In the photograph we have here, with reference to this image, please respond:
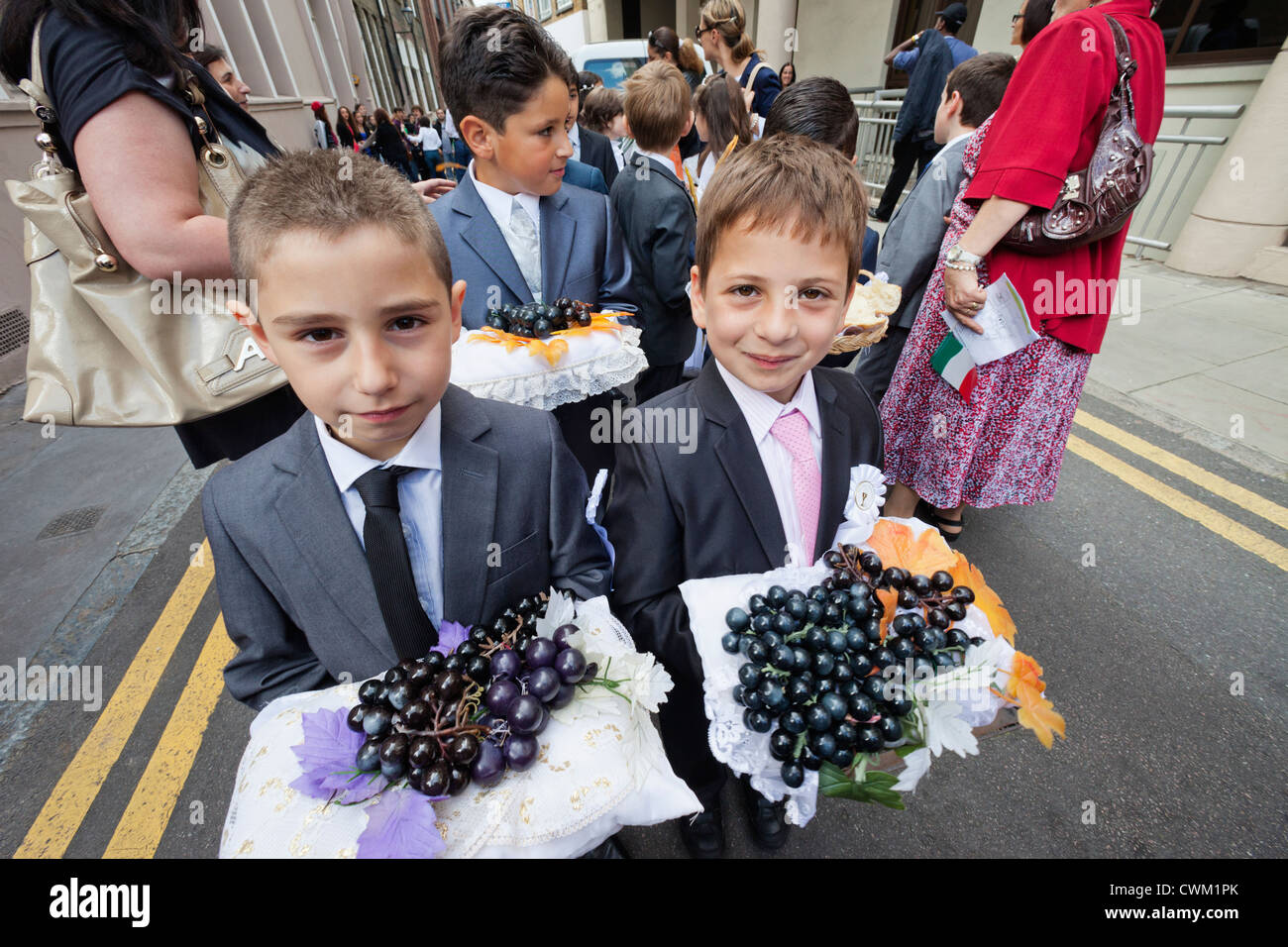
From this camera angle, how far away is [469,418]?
4.63 ft

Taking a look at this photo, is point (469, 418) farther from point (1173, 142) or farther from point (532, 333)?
point (1173, 142)

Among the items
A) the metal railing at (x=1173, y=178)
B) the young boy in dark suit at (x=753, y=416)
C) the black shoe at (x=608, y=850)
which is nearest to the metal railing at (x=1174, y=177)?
the metal railing at (x=1173, y=178)

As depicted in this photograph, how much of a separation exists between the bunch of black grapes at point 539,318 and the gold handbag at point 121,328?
2.69 ft

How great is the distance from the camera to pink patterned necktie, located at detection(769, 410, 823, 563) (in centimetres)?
162

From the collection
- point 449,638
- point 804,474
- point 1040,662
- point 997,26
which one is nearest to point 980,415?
point 1040,662

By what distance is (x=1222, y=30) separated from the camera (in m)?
6.32

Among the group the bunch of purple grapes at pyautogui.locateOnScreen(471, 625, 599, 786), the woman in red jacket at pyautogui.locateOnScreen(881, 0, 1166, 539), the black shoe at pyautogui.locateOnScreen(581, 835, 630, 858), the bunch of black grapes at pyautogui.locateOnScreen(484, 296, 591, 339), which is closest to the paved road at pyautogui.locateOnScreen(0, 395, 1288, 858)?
the black shoe at pyautogui.locateOnScreen(581, 835, 630, 858)

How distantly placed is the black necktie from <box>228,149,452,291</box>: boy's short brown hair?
49cm

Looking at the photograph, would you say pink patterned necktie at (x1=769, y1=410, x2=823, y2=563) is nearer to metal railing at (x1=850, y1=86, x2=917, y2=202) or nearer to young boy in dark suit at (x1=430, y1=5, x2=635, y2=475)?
young boy in dark suit at (x1=430, y1=5, x2=635, y2=475)

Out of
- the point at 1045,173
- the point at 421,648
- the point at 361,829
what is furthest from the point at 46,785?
the point at 1045,173

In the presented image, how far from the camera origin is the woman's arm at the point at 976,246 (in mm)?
2146

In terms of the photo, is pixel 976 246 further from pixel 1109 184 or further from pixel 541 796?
pixel 541 796

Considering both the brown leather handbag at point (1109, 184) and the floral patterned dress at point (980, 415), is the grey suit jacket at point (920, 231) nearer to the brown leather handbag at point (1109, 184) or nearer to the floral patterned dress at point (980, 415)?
the floral patterned dress at point (980, 415)

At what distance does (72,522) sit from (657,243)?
14.5 ft
